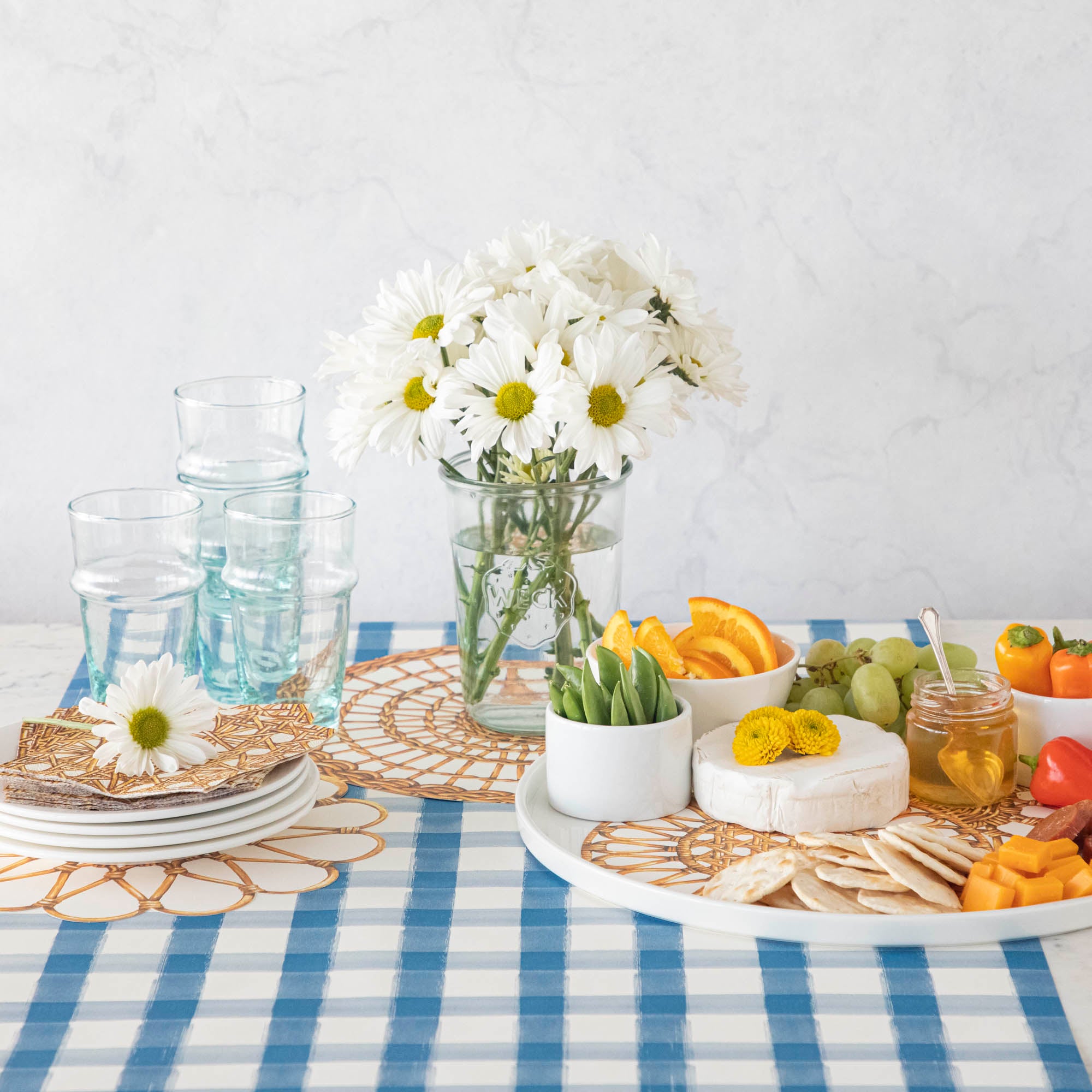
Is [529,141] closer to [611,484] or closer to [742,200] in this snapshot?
[742,200]

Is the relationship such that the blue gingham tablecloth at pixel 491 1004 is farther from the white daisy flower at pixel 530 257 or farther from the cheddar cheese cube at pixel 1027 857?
the white daisy flower at pixel 530 257

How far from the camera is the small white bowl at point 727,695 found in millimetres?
1166

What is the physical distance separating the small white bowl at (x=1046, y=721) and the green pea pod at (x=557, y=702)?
40 cm

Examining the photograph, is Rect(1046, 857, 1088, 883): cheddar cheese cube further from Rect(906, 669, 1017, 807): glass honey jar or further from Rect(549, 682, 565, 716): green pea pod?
Rect(549, 682, 565, 716): green pea pod

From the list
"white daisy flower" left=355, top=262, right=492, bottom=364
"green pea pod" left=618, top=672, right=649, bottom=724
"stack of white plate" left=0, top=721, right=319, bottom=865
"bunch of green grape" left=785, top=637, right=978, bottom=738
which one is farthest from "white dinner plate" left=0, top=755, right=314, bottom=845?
"bunch of green grape" left=785, top=637, right=978, bottom=738

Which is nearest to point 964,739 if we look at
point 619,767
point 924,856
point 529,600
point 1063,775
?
point 1063,775

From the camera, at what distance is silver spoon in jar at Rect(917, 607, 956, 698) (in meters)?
1.11

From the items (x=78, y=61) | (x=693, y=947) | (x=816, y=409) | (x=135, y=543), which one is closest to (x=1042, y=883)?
(x=693, y=947)

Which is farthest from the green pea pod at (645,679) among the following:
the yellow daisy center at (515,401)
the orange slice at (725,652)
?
the yellow daisy center at (515,401)

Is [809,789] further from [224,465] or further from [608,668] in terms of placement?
[224,465]

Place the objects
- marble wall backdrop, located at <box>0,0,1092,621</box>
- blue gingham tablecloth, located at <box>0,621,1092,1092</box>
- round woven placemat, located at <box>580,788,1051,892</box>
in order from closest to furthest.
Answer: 1. blue gingham tablecloth, located at <box>0,621,1092,1092</box>
2. round woven placemat, located at <box>580,788,1051,892</box>
3. marble wall backdrop, located at <box>0,0,1092,621</box>

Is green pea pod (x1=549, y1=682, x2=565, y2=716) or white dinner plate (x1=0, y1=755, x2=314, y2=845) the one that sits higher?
green pea pod (x1=549, y1=682, x2=565, y2=716)

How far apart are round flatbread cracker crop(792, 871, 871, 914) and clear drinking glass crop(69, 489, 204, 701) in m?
0.61

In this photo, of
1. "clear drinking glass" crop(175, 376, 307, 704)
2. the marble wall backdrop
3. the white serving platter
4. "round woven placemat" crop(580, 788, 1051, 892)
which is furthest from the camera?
the marble wall backdrop
